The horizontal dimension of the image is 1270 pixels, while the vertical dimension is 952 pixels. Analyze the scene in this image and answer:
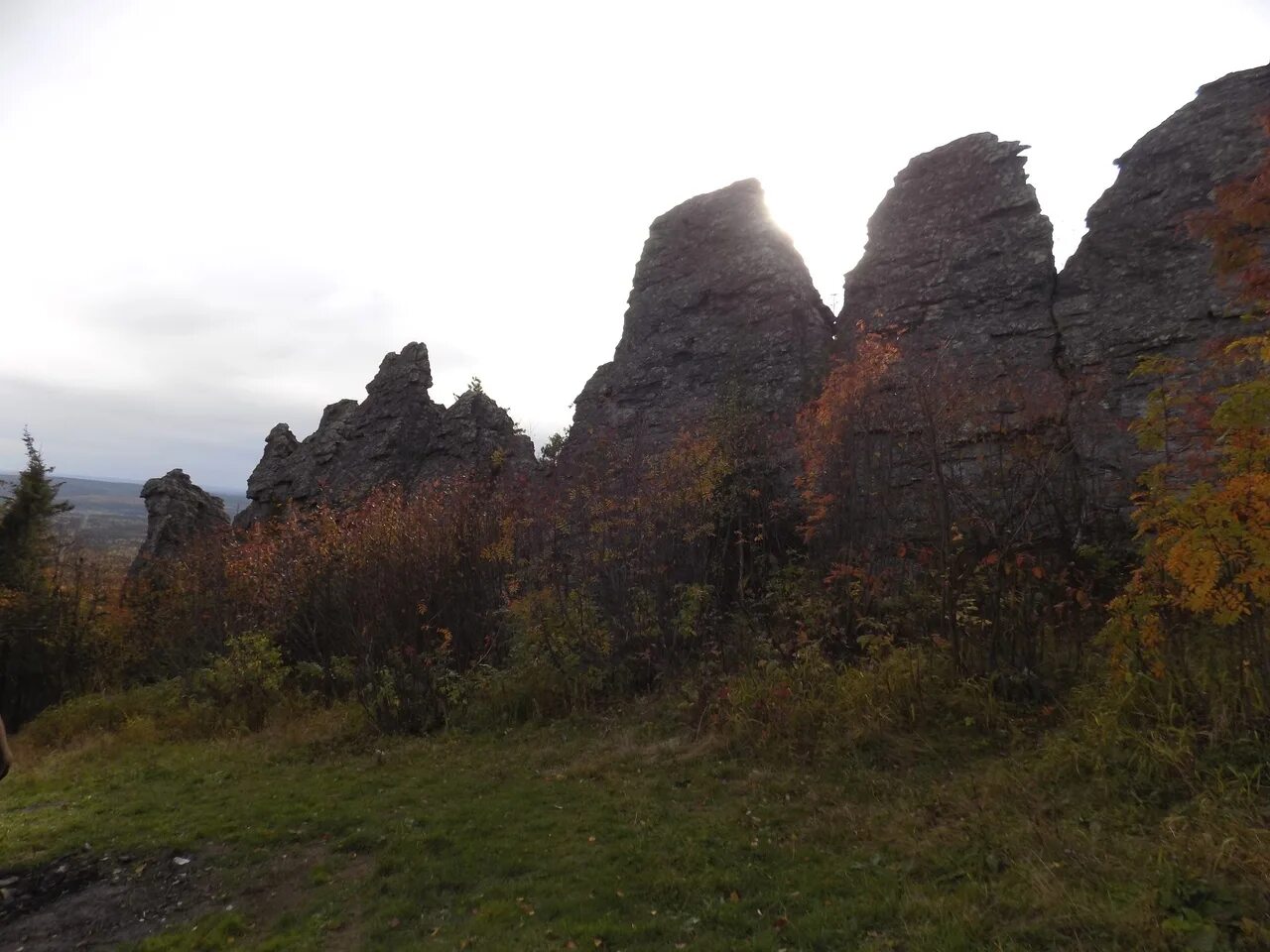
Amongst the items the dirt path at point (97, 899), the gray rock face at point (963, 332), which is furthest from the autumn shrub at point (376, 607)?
the gray rock face at point (963, 332)

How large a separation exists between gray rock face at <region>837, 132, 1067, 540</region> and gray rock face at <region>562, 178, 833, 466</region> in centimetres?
152

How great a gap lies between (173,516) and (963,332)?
26.9 metres

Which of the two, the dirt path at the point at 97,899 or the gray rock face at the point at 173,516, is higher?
the gray rock face at the point at 173,516

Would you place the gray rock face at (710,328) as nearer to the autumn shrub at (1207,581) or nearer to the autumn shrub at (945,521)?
the autumn shrub at (945,521)

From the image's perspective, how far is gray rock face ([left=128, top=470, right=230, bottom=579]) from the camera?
27.2 meters

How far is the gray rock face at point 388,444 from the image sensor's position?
24.9 metres

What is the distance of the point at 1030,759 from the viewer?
7.56 metres

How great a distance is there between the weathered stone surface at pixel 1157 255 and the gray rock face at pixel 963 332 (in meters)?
0.79

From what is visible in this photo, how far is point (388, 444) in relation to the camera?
26.4 metres

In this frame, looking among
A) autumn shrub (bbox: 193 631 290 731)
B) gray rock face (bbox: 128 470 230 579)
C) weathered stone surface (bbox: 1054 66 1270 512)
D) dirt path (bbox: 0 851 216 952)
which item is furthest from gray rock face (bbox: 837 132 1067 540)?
gray rock face (bbox: 128 470 230 579)

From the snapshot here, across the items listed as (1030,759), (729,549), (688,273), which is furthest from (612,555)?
(688,273)

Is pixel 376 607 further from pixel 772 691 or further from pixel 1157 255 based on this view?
pixel 1157 255

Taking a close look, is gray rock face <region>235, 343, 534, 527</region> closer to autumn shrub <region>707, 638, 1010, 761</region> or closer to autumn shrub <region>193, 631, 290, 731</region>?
autumn shrub <region>193, 631, 290, 731</region>

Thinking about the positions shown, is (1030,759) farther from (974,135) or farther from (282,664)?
(974,135)
